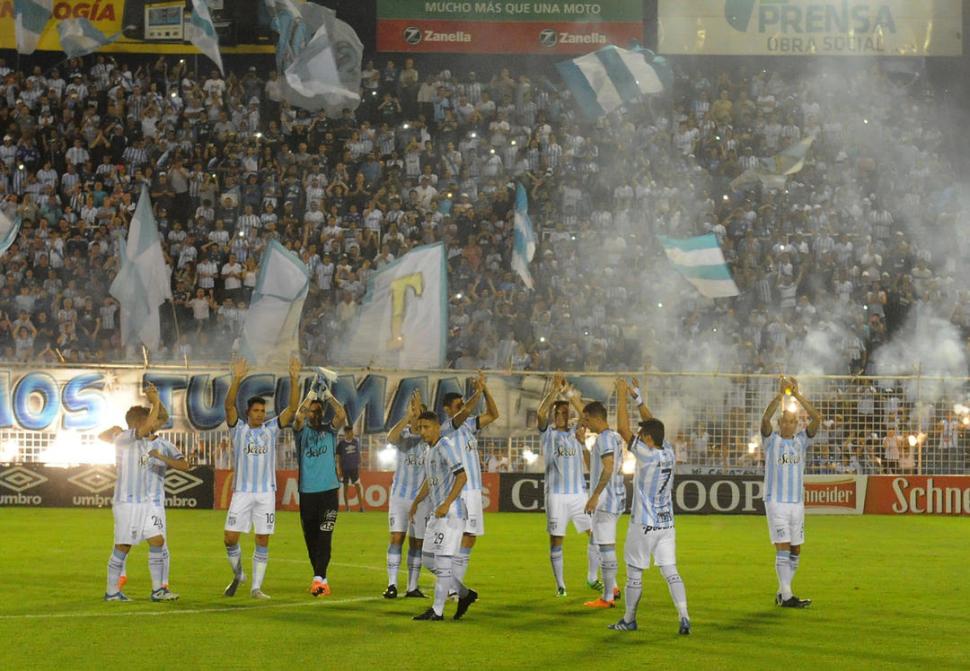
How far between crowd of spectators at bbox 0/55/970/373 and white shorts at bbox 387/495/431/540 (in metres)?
14.5

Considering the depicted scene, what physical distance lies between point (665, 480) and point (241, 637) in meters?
3.84

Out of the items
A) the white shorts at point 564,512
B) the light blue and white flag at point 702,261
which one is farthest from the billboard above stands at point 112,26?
the white shorts at point 564,512

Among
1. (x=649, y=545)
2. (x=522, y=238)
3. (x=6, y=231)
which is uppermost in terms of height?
(x=522, y=238)

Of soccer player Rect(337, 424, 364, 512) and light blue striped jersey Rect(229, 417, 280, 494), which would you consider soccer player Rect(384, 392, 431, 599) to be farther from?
soccer player Rect(337, 424, 364, 512)

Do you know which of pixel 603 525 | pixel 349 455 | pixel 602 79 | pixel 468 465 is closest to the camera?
pixel 468 465

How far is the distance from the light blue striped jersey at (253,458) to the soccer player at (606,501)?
10.7ft

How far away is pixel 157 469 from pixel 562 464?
4.24 metres

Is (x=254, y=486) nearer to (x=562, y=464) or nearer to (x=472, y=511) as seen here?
(x=472, y=511)

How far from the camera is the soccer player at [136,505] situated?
14.0 metres

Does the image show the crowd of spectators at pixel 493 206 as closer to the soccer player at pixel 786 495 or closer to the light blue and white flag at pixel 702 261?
the light blue and white flag at pixel 702 261

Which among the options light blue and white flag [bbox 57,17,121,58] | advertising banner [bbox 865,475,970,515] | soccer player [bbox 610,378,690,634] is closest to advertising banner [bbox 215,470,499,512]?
advertising banner [bbox 865,475,970,515]

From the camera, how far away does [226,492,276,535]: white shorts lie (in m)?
14.4

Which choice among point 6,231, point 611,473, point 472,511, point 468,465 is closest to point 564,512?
point 611,473

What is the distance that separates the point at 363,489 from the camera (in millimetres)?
28141
